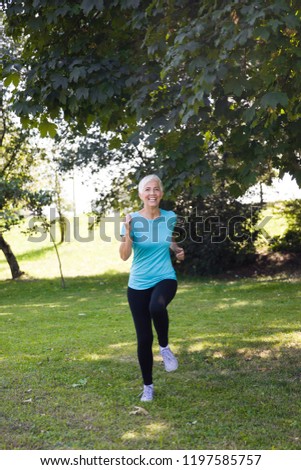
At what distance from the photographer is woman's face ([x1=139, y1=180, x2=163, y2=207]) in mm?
5559

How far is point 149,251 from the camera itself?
5.51 metres

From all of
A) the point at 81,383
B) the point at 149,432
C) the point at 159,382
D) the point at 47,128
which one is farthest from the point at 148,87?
the point at 149,432

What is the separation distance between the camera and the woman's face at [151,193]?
5.56m

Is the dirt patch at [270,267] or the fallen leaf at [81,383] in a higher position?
the fallen leaf at [81,383]

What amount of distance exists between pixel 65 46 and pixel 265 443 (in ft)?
16.3

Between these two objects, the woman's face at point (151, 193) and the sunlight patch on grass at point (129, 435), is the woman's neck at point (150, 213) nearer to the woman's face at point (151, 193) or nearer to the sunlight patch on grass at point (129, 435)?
the woman's face at point (151, 193)

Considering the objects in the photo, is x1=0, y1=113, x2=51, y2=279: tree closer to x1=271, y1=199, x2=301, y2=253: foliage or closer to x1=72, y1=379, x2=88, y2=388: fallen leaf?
x1=271, y1=199, x2=301, y2=253: foliage

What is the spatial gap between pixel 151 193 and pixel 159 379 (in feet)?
7.56

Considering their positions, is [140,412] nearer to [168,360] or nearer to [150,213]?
[168,360]

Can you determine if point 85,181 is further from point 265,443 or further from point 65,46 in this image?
point 265,443

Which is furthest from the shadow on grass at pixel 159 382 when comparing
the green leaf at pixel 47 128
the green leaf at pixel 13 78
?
the green leaf at pixel 13 78

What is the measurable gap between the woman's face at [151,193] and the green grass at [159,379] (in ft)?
6.38

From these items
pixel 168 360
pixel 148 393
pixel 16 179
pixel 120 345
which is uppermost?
pixel 16 179

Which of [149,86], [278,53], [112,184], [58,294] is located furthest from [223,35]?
[112,184]
